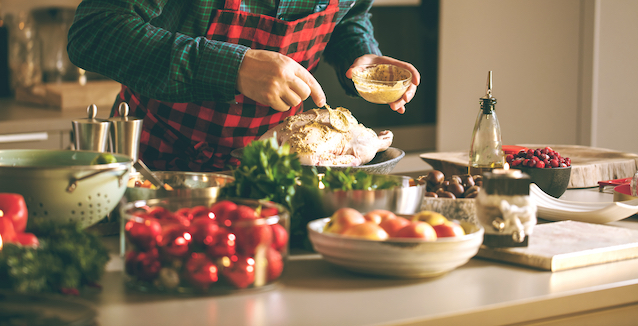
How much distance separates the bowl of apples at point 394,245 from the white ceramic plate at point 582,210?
0.38m

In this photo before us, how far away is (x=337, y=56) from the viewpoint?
1763mm

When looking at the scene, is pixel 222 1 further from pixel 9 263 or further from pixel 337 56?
pixel 9 263

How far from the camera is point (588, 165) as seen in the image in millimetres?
1487

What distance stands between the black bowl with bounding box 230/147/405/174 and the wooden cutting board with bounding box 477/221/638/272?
11.7 inches

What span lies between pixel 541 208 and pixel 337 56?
834 millimetres

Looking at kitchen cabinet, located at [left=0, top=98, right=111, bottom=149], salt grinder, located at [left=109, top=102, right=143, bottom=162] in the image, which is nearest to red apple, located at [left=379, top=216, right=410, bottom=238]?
salt grinder, located at [left=109, top=102, right=143, bottom=162]

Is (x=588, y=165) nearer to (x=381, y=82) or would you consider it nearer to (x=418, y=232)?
(x=381, y=82)

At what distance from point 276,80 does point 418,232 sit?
0.52m

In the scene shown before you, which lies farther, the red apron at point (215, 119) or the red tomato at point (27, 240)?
the red apron at point (215, 119)

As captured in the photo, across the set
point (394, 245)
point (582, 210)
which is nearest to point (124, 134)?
point (394, 245)

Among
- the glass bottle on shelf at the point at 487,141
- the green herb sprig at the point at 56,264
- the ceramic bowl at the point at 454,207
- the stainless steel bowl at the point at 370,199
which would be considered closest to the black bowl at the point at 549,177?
the glass bottle on shelf at the point at 487,141

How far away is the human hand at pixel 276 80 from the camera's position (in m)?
1.15

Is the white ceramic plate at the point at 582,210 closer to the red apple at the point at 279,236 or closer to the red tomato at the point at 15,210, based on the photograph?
the red apple at the point at 279,236

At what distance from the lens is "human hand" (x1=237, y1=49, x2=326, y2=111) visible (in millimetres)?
1149
